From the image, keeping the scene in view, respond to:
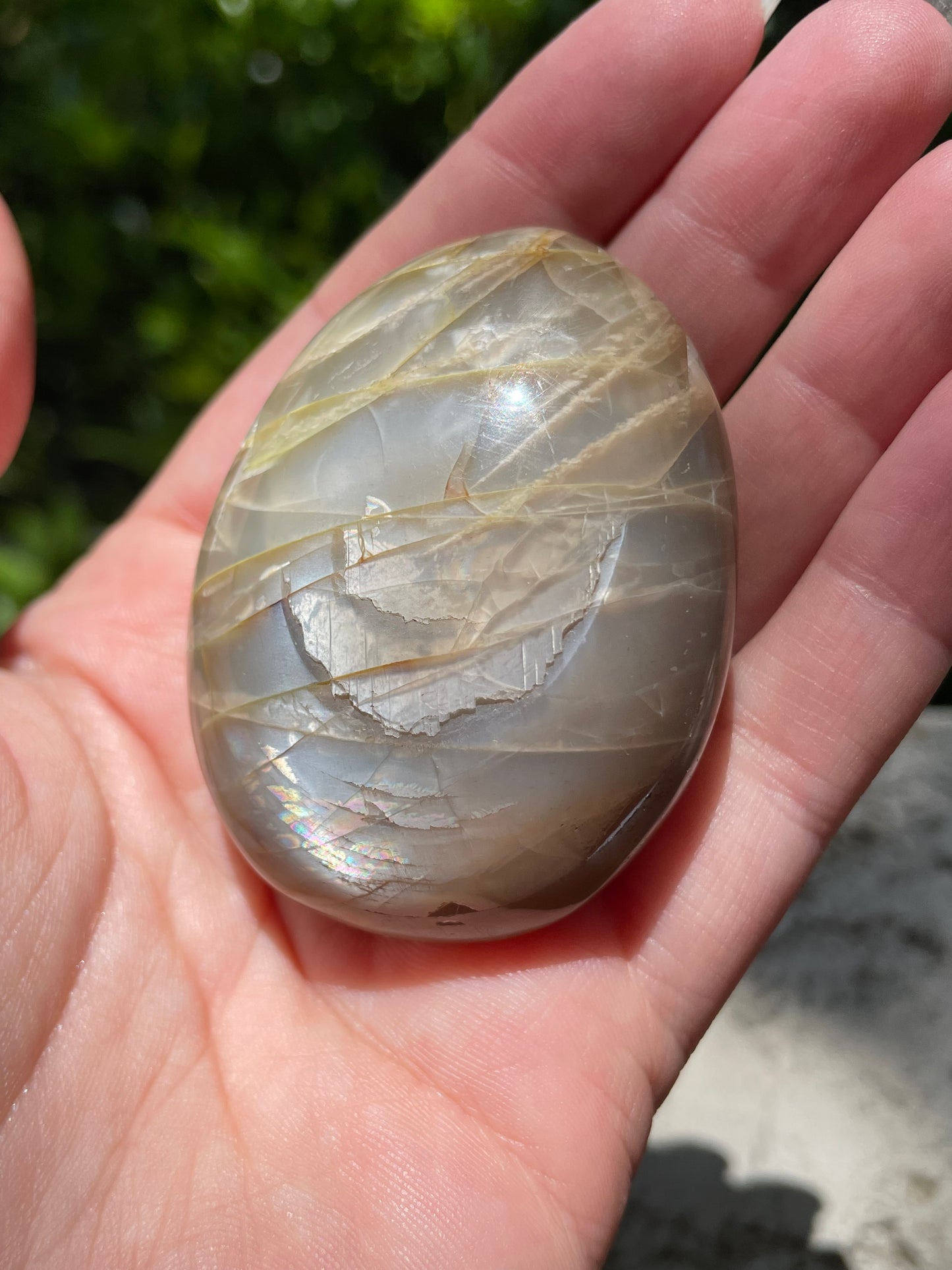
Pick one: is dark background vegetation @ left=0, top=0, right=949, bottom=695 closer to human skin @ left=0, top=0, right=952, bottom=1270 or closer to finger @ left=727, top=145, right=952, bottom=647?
human skin @ left=0, top=0, right=952, bottom=1270

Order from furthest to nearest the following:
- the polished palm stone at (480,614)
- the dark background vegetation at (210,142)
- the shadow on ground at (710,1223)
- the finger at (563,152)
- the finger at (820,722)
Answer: the dark background vegetation at (210,142)
the shadow on ground at (710,1223)
the finger at (563,152)
the finger at (820,722)
the polished palm stone at (480,614)

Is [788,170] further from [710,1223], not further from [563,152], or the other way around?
[710,1223]

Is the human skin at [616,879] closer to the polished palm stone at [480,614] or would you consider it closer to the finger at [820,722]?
the finger at [820,722]

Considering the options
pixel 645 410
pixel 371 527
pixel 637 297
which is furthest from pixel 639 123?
pixel 371 527

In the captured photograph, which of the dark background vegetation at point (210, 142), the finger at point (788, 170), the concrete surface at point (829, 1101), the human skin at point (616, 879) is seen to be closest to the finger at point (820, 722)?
the human skin at point (616, 879)

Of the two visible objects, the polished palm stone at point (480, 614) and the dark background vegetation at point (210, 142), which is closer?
the polished palm stone at point (480, 614)
